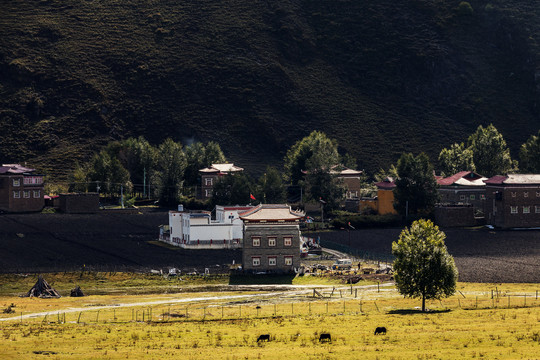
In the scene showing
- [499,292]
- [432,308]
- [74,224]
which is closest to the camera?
[432,308]

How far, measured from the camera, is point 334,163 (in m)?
177

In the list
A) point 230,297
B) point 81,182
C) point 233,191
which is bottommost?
point 230,297

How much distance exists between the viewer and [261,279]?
365 feet

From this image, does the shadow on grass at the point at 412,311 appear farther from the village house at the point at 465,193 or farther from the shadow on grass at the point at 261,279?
the village house at the point at 465,193

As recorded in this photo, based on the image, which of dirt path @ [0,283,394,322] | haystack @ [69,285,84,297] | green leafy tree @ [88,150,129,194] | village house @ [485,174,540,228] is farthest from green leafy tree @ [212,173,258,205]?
haystack @ [69,285,84,297]

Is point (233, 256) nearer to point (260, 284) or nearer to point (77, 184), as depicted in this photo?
point (260, 284)

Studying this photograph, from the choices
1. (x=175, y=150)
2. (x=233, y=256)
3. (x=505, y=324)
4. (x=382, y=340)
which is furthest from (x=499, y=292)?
(x=175, y=150)

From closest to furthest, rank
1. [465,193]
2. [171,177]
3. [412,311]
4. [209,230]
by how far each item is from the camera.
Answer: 1. [412,311]
2. [209,230]
3. [465,193]
4. [171,177]

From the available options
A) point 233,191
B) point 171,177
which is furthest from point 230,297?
point 171,177

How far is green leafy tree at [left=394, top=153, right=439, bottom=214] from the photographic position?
161750 millimetres

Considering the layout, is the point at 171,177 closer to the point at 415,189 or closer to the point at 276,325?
the point at 415,189

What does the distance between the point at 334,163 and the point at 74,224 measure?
55.8 metres

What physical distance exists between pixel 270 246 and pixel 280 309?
29726mm

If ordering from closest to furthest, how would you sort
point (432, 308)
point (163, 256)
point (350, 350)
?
point (350, 350) → point (432, 308) → point (163, 256)
